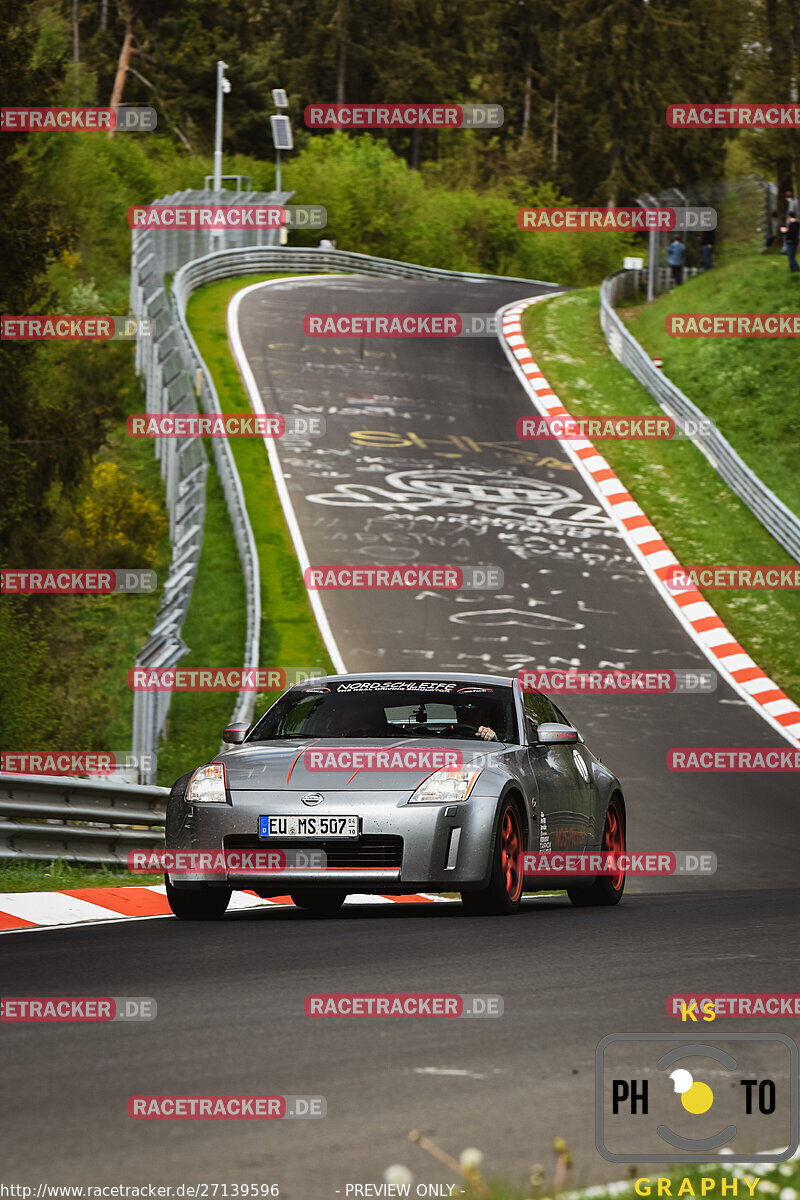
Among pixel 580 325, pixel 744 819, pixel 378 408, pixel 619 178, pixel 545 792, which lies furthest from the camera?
pixel 619 178

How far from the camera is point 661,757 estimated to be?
1920cm

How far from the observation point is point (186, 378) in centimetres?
2898

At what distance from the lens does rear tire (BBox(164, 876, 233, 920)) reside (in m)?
9.83

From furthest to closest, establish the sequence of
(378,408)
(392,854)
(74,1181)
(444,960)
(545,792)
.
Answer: (378,408), (545,792), (392,854), (444,960), (74,1181)

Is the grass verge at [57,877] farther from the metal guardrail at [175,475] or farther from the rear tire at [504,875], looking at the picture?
the metal guardrail at [175,475]

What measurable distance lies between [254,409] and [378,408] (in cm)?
297

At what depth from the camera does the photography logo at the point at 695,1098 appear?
4.64m

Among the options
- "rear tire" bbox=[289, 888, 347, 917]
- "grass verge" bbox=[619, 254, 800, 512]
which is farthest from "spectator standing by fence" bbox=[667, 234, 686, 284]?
"rear tire" bbox=[289, 888, 347, 917]

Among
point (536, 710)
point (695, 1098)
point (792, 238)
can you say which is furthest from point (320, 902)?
point (792, 238)

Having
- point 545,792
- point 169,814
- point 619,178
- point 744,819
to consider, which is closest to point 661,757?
point 744,819

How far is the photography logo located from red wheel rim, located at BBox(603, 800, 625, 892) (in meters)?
5.54

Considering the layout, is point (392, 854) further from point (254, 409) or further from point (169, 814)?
point (254, 409)

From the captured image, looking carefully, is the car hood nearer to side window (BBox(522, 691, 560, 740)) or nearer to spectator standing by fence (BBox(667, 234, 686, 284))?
side window (BBox(522, 691, 560, 740))

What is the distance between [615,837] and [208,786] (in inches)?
134
